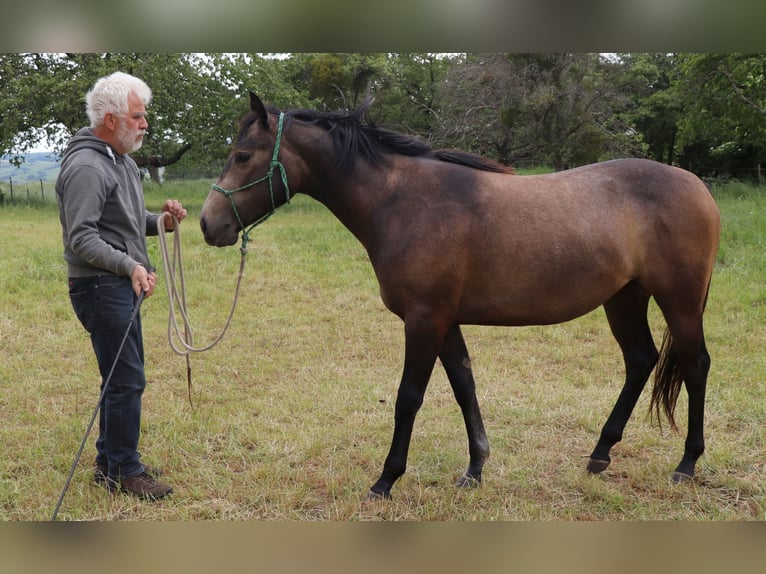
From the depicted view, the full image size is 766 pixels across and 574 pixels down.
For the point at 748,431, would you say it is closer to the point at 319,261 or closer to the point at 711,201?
the point at 711,201

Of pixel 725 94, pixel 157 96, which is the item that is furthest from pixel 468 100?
pixel 157 96

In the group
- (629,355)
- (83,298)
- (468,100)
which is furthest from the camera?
(468,100)

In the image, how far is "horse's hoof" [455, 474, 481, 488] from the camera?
12.3 ft

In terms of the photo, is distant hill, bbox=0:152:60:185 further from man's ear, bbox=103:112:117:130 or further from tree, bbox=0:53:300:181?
man's ear, bbox=103:112:117:130

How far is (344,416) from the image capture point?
481 centimetres

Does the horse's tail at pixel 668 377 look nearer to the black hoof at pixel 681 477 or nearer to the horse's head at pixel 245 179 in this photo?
the black hoof at pixel 681 477

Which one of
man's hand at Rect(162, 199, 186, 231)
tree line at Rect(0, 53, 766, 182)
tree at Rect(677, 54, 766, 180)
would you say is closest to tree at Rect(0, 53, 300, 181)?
tree line at Rect(0, 53, 766, 182)

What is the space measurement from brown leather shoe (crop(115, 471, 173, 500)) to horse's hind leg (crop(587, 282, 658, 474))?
2.60 meters

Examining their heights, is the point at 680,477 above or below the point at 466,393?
below

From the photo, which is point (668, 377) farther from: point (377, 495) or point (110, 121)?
point (110, 121)

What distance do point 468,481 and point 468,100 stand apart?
33.7 ft

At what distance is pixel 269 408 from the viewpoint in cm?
498
